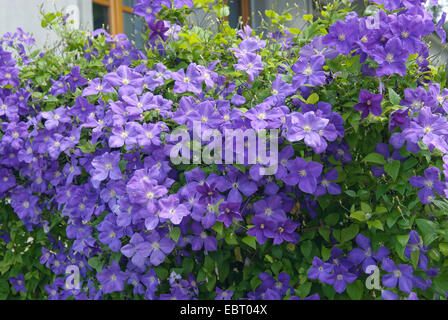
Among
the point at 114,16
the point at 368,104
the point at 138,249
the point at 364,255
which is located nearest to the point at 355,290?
the point at 364,255

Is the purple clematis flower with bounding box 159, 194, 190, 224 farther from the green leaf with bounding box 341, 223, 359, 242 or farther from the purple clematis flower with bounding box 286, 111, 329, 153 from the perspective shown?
the green leaf with bounding box 341, 223, 359, 242

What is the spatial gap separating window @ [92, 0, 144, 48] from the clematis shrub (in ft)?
7.95

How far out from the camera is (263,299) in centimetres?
150

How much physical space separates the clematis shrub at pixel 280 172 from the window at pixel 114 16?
2422 mm

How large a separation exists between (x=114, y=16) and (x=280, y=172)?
319 cm

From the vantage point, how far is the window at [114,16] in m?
4.00

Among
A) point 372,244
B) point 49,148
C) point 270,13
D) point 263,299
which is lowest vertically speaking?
point 263,299

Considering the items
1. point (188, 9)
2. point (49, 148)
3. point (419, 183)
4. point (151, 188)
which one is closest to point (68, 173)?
point (49, 148)

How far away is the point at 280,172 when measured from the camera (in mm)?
1346

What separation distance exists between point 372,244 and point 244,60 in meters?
0.67

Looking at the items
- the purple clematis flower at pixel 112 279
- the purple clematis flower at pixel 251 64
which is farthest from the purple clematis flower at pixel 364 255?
the purple clematis flower at pixel 112 279

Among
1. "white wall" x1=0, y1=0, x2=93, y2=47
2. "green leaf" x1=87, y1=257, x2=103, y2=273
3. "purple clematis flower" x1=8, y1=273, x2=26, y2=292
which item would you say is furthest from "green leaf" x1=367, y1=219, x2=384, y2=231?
"white wall" x1=0, y1=0, x2=93, y2=47

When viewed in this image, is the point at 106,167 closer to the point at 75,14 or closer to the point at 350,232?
the point at 350,232
